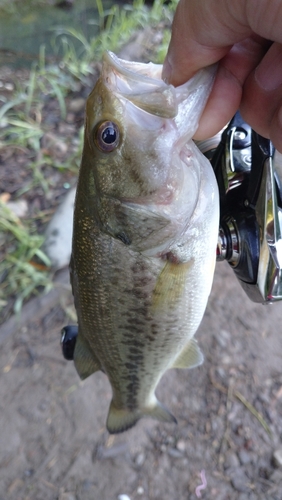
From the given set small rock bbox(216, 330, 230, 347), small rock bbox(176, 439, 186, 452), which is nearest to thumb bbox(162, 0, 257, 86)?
small rock bbox(216, 330, 230, 347)

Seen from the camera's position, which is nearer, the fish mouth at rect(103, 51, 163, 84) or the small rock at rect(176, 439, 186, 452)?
the fish mouth at rect(103, 51, 163, 84)

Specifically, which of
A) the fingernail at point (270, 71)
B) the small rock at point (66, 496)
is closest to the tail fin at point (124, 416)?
the small rock at point (66, 496)

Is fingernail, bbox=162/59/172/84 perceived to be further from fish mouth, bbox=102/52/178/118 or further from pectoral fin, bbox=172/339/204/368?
pectoral fin, bbox=172/339/204/368

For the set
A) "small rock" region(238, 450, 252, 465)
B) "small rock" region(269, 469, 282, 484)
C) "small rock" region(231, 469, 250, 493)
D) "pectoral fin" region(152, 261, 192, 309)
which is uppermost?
"pectoral fin" region(152, 261, 192, 309)

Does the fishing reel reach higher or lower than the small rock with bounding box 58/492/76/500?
higher

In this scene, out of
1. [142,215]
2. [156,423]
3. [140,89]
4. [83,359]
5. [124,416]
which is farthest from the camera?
[156,423]

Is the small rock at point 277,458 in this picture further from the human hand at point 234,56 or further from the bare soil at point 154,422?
the human hand at point 234,56

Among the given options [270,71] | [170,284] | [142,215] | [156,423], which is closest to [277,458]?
[156,423]

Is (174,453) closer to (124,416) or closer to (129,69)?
(124,416)
